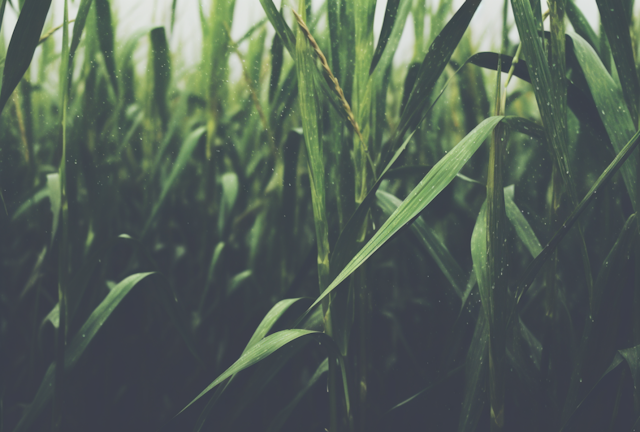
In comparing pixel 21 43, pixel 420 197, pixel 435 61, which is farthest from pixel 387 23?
pixel 21 43

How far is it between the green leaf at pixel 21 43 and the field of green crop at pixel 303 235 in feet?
0.08

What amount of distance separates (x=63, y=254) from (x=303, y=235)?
279mm

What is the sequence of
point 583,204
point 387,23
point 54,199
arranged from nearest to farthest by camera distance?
point 583,204 → point 387,23 → point 54,199

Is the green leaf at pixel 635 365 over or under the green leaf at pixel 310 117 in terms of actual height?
under

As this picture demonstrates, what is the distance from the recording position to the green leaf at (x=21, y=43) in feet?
0.99

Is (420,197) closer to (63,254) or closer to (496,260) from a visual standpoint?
(496,260)

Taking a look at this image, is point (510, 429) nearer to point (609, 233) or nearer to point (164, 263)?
point (609, 233)

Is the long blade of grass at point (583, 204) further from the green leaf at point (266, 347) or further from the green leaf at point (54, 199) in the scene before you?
the green leaf at point (54, 199)

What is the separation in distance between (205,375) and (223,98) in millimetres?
388

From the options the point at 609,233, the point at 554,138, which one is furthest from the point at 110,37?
the point at 609,233

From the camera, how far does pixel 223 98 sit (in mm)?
575

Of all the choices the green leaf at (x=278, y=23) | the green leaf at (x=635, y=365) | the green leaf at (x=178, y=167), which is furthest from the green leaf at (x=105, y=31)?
the green leaf at (x=635, y=365)

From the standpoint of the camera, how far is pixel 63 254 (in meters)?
0.36

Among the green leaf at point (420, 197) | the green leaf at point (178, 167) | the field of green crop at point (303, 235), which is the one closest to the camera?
the green leaf at point (420, 197)
